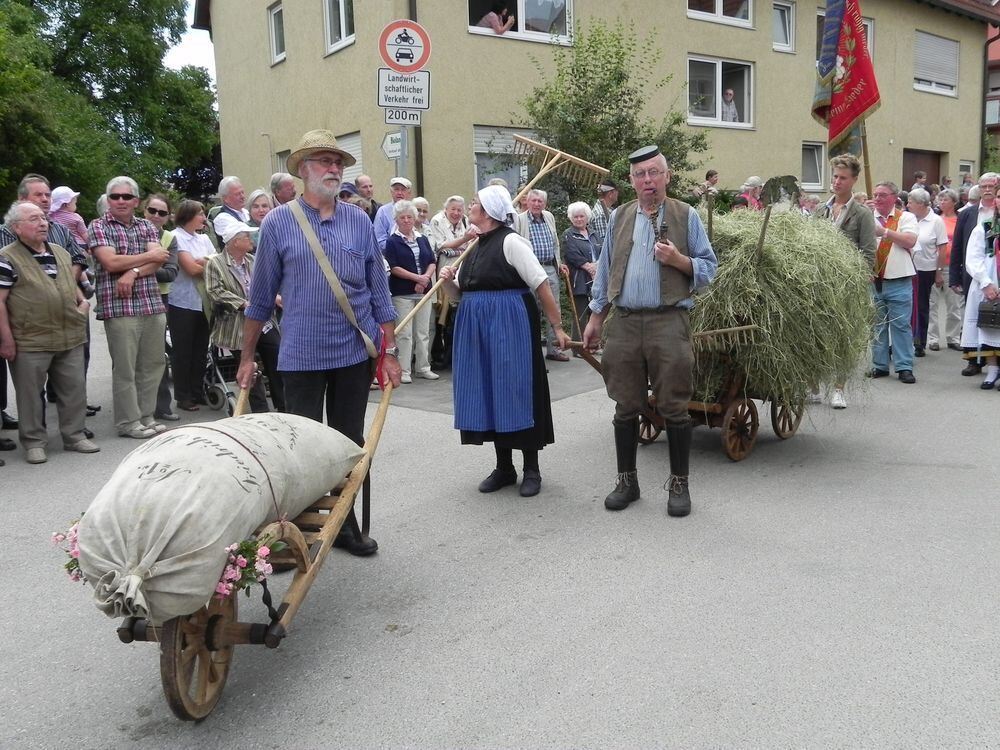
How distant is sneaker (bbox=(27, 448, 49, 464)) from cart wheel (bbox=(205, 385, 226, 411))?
71.1 inches

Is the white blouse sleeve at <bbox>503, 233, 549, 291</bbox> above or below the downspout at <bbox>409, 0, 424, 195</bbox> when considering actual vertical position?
below

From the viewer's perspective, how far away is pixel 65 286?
22.0 feet

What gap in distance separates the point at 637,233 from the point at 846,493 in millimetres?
2082

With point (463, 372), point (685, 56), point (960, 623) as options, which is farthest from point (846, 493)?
point (685, 56)

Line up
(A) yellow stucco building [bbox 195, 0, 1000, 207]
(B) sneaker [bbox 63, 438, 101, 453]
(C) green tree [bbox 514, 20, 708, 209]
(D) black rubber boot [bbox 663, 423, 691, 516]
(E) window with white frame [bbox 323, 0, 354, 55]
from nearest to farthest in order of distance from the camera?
(D) black rubber boot [bbox 663, 423, 691, 516], (B) sneaker [bbox 63, 438, 101, 453], (C) green tree [bbox 514, 20, 708, 209], (A) yellow stucco building [bbox 195, 0, 1000, 207], (E) window with white frame [bbox 323, 0, 354, 55]

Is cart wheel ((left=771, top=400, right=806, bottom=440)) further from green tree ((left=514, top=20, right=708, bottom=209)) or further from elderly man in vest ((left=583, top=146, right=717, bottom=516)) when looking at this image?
→ green tree ((left=514, top=20, right=708, bottom=209))

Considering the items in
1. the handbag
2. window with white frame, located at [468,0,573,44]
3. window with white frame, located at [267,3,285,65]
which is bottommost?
the handbag

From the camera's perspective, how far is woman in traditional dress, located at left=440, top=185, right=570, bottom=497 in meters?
5.32

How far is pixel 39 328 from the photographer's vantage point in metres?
6.54

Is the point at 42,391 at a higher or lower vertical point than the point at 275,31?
lower

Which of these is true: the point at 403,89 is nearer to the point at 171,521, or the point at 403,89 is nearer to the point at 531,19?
the point at 171,521

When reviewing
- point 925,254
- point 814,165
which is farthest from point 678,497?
point 814,165

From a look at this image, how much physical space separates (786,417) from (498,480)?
2.39m

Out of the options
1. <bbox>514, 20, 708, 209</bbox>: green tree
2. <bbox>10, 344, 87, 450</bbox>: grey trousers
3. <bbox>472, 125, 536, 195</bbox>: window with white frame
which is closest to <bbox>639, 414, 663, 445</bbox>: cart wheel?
<bbox>10, 344, 87, 450</bbox>: grey trousers
